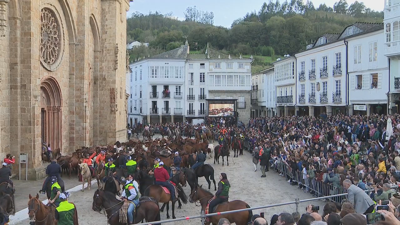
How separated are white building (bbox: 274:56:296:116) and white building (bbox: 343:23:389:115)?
34.1 feet

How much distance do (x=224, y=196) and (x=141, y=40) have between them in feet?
339

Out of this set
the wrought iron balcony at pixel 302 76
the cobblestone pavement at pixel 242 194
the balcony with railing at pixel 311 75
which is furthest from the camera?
the wrought iron balcony at pixel 302 76

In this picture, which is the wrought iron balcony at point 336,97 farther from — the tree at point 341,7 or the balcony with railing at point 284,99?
the tree at point 341,7

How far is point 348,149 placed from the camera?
57.9 feet

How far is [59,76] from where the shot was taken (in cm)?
2309

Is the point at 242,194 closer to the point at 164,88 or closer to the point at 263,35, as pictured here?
the point at 164,88

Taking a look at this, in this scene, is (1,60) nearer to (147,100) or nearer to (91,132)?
(91,132)

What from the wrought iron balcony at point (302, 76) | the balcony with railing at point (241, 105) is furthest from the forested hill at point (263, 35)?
the wrought iron balcony at point (302, 76)

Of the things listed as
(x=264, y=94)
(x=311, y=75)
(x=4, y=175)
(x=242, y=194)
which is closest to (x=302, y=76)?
(x=311, y=75)

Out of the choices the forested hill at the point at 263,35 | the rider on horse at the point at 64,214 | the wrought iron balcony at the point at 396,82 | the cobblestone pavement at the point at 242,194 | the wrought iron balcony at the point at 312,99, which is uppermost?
the forested hill at the point at 263,35

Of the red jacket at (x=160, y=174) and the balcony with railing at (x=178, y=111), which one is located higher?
the balcony with railing at (x=178, y=111)

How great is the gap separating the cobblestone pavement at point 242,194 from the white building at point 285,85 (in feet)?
79.0

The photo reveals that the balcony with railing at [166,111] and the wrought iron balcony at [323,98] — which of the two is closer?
the wrought iron balcony at [323,98]

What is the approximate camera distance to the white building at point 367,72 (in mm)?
29625
